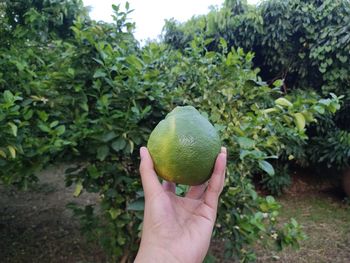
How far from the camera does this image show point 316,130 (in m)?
5.64

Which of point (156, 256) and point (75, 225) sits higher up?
point (156, 256)

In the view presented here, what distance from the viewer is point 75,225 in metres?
4.31

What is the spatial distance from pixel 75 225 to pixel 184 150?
3587 mm

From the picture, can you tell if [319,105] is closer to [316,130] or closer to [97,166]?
[97,166]

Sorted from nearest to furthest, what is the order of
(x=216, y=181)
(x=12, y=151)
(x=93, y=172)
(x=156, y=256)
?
(x=156, y=256) → (x=216, y=181) → (x=12, y=151) → (x=93, y=172)

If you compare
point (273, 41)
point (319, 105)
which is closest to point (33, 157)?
point (319, 105)

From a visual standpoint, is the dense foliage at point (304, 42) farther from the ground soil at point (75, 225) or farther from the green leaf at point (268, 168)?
the green leaf at point (268, 168)

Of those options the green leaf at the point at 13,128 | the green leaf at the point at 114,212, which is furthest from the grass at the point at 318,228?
the green leaf at the point at 13,128

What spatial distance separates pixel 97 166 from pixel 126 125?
0.38 m

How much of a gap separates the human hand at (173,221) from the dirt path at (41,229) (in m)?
1.64

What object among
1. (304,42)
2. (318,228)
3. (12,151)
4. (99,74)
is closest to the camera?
(12,151)

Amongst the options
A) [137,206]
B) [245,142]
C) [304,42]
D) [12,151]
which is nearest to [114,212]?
[137,206]

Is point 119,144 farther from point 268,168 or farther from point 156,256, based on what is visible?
point 156,256

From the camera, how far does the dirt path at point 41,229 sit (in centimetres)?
355
